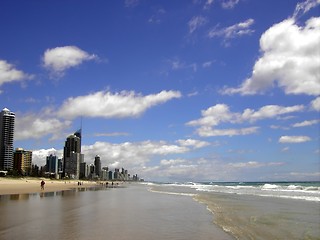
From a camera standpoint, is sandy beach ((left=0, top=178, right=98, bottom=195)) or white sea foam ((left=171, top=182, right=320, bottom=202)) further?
sandy beach ((left=0, top=178, right=98, bottom=195))

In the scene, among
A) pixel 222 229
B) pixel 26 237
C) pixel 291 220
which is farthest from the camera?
pixel 291 220

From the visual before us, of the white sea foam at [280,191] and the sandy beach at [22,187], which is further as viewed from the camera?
the sandy beach at [22,187]

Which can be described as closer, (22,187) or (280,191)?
(22,187)

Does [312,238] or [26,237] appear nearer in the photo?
[26,237]

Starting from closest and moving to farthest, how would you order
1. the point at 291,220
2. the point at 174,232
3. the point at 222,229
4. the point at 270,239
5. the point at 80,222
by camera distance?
the point at 270,239, the point at 174,232, the point at 222,229, the point at 80,222, the point at 291,220

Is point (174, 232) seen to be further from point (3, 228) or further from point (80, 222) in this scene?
point (3, 228)

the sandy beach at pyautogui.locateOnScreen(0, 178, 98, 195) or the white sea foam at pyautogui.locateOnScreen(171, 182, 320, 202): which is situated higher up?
the sandy beach at pyautogui.locateOnScreen(0, 178, 98, 195)

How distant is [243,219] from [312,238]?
608cm

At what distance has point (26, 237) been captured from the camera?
41.5 ft

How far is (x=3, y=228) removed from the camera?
1459cm

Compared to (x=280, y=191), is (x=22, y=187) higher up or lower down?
higher up

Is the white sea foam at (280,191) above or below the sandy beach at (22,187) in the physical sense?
below

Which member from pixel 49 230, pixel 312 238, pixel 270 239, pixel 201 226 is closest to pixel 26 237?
pixel 49 230

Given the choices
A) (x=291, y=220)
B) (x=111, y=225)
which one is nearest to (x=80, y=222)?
(x=111, y=225)
